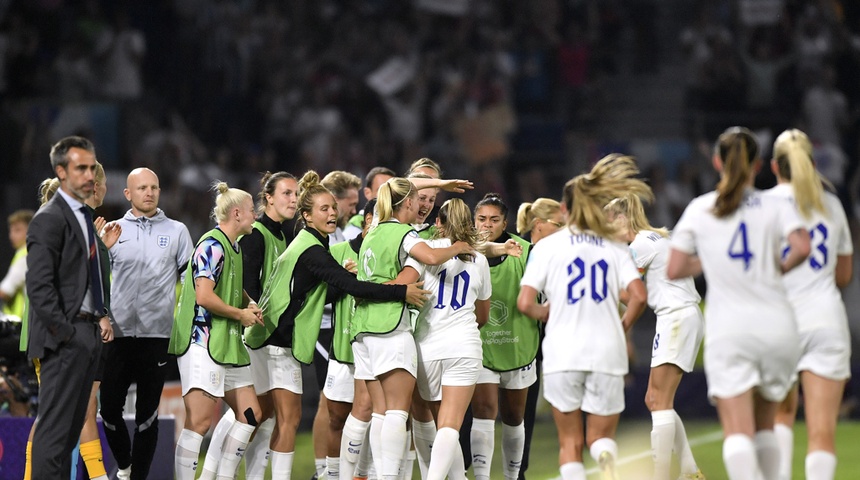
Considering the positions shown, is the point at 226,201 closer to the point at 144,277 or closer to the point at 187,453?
the point at 144,277

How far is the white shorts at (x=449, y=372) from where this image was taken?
7352 mm

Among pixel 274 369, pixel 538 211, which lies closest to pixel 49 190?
pixel 274 369

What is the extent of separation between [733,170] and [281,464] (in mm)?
3703

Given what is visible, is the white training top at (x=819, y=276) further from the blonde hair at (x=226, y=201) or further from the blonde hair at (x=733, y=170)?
the blonde hair at (x=226, y=201)

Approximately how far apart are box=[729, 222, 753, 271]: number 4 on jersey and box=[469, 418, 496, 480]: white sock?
8.89ft

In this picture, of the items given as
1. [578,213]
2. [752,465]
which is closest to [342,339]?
[578,213]

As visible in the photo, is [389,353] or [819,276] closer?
[819,276]

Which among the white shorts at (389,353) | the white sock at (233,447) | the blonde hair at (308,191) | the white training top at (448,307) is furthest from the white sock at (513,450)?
the blonde hair at (308,191)

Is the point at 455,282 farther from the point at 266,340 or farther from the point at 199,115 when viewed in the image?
the point at 199,115

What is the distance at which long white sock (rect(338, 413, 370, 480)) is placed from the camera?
778 cm

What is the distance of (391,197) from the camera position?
7.47 meters

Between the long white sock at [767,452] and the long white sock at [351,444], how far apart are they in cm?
274

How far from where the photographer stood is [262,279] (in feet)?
27.1

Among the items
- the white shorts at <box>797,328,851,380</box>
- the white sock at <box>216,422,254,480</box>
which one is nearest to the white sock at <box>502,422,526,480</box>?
the white sock at <box>216,422,254,480</box>
